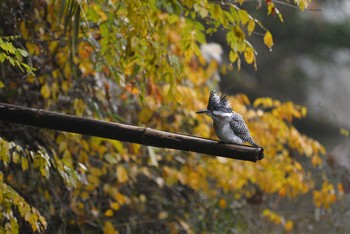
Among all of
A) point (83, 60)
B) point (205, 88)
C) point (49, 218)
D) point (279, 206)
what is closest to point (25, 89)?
point (83, 60)

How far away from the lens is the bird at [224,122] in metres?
2.94

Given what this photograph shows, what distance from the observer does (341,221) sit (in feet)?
24.4

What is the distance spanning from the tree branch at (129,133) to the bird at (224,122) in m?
0.32

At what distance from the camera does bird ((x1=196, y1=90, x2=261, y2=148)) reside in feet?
9.64

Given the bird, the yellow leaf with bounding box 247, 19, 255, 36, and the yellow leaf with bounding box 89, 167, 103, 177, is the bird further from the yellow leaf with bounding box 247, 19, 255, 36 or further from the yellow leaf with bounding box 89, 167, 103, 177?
the yellow leaf with bounding box 89, 167, 103, 177

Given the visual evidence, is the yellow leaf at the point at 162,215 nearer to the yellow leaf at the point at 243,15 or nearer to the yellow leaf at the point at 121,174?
Result: the yellow leaf at the point at 121,174

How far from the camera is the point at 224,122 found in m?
2.96

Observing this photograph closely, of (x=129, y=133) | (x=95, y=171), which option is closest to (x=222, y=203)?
(x=95, y=171)

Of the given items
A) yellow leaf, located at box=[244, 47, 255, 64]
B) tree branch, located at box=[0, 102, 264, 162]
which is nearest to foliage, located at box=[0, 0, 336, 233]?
yellow leaf, located at box=[244, 47, 255, 64]

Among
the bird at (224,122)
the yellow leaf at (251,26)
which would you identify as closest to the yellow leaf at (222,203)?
the yellow leaf at (251,26)

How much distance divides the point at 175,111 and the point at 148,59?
203 centimetres

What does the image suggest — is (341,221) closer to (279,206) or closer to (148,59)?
(279,206)

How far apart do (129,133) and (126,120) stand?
260 cm

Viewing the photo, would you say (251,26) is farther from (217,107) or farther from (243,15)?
(217,107)
